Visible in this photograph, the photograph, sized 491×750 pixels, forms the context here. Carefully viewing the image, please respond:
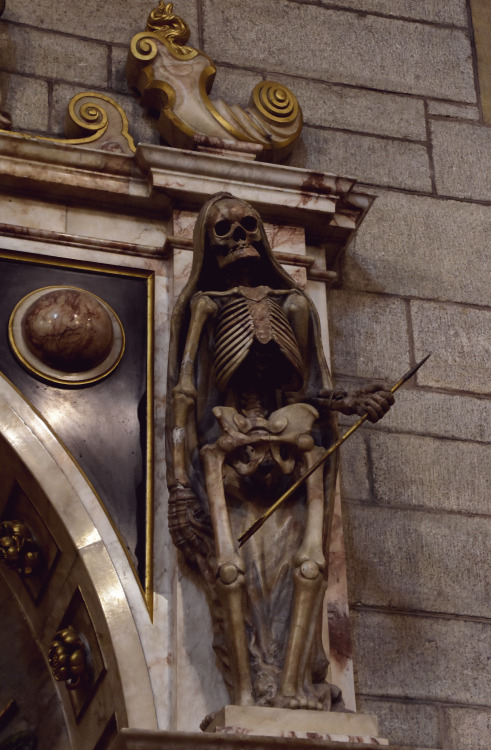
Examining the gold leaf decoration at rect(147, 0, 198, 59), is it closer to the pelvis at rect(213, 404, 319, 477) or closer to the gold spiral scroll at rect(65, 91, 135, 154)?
the gold spiral scroll at rect(65, 91, 135, 154)

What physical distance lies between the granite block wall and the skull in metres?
0.59

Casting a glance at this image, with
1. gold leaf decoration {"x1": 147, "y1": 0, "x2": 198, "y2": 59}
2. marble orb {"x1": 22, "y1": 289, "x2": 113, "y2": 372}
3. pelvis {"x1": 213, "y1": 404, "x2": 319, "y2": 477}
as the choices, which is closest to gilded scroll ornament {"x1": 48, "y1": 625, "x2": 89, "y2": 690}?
pelvis {"x1": 213, "y1": 404, "x2": 319, "y2": 477}

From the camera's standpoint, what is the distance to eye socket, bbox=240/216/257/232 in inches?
138

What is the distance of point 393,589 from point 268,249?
1.07 meters

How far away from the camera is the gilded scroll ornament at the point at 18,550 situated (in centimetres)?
339

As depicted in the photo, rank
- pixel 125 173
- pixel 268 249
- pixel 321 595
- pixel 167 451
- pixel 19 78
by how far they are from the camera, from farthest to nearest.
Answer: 1. pixel 19 78
2. pixel 125 173
3. pixel 268 249
4. pixel 167 451
5. pixel 321 595

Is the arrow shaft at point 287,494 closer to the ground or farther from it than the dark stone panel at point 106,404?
closer to the ground

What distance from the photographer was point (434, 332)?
4039 mm

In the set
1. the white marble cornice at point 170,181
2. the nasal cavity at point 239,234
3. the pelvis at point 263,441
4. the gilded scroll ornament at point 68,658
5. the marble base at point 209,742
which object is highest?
the white marble cornice at point 170,181

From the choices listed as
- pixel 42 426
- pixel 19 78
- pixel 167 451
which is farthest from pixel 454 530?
pixel 19 78

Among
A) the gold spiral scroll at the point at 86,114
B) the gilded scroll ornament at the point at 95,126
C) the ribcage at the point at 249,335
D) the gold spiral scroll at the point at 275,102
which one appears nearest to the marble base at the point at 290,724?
the ribcage at the point at 249,335

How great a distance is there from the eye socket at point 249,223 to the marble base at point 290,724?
139 centimetres

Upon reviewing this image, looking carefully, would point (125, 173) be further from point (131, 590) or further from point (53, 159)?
point (131, 590)

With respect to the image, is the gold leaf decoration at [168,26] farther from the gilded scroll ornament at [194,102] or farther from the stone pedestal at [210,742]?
the stone pedestal at [210,742]
